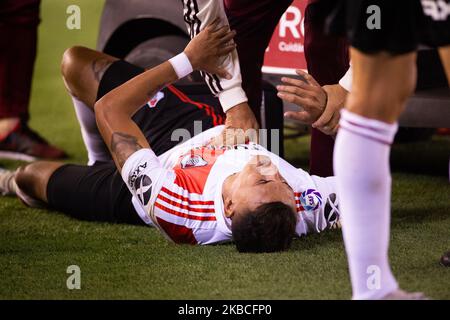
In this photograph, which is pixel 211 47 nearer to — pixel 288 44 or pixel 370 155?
pixel 288 44

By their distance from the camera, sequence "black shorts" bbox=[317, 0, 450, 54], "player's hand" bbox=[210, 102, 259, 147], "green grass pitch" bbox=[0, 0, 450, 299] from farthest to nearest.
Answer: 1. "player's hand" bbox=[210, 102, 259, 147]
2. "green grass pitch" bbox=[0, 0, 450, 299]
3. "black shorts" bbox=[317, 0, 450, 54]

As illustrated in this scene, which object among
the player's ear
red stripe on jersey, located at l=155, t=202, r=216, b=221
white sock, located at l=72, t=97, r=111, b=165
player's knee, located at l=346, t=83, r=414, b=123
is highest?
player's knee, located at l=346, t=83, r=414, b=123

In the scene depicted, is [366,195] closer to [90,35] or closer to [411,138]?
[411,138]

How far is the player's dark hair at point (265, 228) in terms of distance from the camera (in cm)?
318

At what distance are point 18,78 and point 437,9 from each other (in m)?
3.63

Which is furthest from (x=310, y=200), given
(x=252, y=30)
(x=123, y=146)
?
(x=252, y=30)

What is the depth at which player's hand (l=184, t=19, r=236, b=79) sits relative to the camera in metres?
3.59

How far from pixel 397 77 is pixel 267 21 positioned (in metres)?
1.61

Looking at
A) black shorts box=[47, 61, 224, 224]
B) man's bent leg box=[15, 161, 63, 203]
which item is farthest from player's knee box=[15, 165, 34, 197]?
black shorts box=[47, 61, 224, 224]

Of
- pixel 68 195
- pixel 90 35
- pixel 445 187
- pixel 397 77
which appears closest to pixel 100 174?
pixel 68 195

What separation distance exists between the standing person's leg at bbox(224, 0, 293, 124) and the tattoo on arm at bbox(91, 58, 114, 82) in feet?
2.04

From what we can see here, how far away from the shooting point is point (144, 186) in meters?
3.31

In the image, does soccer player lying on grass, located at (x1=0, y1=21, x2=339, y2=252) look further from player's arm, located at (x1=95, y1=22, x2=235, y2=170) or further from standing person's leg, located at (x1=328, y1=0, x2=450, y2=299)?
standing person's leg, located at (x1=328, y1=0, x2=450, y2=299)

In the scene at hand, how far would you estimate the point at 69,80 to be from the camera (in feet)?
13.8
